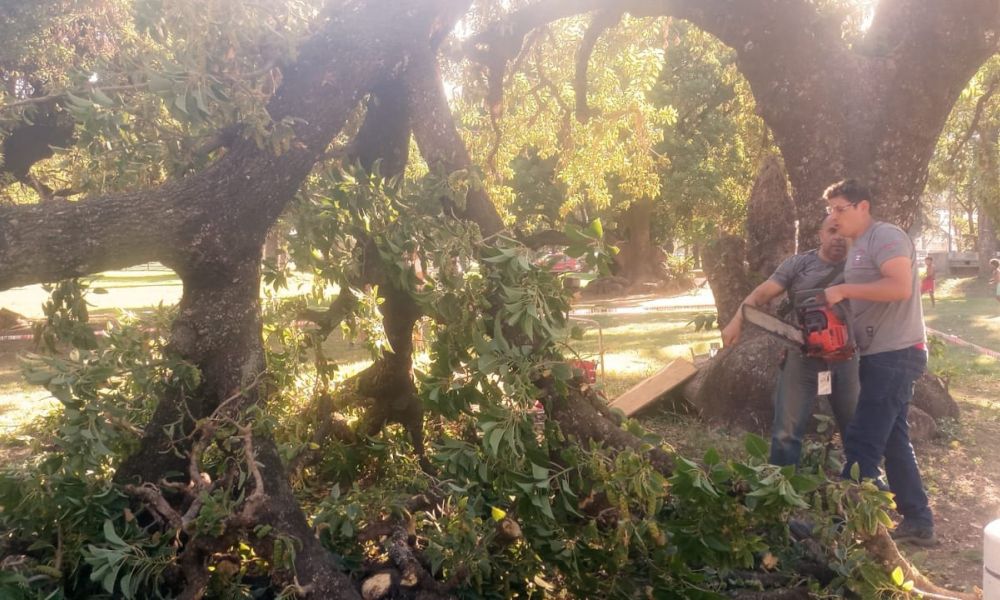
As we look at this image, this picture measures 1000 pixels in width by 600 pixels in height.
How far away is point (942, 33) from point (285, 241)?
214 inches

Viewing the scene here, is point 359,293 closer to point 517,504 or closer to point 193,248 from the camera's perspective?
point 193,248

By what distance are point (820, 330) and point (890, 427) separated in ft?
2.18

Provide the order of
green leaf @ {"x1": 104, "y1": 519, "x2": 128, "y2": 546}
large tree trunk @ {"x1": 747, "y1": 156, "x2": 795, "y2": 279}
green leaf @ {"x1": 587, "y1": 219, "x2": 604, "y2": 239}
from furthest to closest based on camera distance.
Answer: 1. large tree trunk @ {"x1": 747, "y1": 156, "x2": 795, "y2": 279}
2. green leaf @ {"x1": 587, "y1": 219, "x2": 604, "y2": 239}
3. green leaf @ {"x1": 104, "y1": 519, "x2": 128, "y2": 546}

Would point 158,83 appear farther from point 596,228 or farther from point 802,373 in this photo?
point 802,373

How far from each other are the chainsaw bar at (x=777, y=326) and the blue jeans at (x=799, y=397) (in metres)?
0.14

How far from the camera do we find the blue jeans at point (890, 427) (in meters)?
4.31

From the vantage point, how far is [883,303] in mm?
4398

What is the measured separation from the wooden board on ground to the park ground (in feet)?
0.61

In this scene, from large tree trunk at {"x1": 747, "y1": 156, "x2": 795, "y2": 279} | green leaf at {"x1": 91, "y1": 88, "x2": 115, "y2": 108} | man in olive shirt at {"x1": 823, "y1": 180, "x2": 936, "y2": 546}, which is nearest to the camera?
green leaf at {"x1": 91, "y1": 88, "x2": 115, "y2": 108}

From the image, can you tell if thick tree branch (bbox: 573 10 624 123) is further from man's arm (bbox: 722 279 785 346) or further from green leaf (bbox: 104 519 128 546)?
green leaf (bbox: 104 519 128 546)

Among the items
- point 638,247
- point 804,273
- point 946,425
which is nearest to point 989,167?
point 946,425

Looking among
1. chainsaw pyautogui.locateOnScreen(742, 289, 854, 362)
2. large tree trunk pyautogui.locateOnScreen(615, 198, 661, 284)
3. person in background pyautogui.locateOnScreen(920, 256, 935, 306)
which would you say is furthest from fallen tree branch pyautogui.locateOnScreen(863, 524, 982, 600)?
large tree trunk pyautogui.locateOnScreen(615, 198, 661, 284)

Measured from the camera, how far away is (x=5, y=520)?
315cm

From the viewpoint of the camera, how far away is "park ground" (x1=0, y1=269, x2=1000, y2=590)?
4523mm
